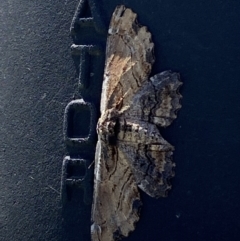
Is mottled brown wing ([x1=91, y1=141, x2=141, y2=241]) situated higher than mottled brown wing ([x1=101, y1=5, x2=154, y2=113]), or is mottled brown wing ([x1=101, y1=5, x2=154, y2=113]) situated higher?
mottled brown wing ([x1=101, y1=5, x2=154, y2=113])

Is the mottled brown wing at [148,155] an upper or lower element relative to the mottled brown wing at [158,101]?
lower

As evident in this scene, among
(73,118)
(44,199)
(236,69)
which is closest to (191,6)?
(236,69)

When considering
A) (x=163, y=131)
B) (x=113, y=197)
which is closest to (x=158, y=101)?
(x=163, y=131)

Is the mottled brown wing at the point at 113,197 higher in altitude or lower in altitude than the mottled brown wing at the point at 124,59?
lower

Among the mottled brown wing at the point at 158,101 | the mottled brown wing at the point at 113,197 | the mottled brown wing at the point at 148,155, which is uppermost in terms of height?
the mottled brown wing at the point at 158,101
